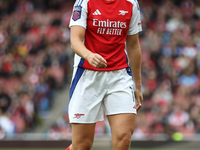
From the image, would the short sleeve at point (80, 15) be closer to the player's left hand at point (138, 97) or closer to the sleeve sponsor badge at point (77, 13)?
the sleeve sponsor badge at point (77, 13)

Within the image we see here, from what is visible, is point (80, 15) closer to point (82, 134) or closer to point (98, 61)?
point (98, 61)

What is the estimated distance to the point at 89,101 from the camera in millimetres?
3943

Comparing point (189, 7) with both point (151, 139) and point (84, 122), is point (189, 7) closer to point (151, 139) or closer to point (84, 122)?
point (151, 139)

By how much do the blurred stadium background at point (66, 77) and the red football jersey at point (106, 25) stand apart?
650cm

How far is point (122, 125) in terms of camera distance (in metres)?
3.82

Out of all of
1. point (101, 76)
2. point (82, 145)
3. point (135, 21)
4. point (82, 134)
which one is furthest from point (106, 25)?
point (82, 145)

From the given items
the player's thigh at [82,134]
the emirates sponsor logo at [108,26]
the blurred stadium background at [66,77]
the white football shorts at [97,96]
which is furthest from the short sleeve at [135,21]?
the blurred stadium background at [66,77]

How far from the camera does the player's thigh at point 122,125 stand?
3793mm

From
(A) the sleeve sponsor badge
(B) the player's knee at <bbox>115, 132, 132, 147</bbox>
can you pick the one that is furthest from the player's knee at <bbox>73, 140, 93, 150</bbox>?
(A) the sleeve sponsor badge

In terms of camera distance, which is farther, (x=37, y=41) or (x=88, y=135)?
(x=37, y=41)

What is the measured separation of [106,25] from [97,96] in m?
0.75

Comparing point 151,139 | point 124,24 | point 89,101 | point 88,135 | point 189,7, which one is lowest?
point 151,139

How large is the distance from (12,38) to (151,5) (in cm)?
577

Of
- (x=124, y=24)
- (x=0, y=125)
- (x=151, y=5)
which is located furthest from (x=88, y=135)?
(x=151, y=5)
